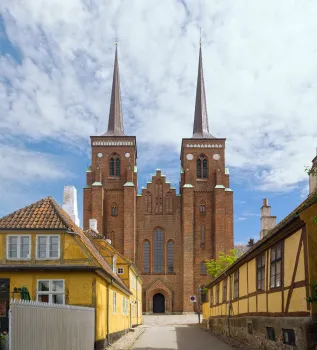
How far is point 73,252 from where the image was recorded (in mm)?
20094

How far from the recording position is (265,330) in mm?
16297

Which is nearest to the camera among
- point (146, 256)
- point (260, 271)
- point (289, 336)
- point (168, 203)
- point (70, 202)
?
point (289, 336)

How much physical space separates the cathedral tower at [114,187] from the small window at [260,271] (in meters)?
53.0

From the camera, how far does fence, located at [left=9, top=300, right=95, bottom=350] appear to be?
8.19 meters

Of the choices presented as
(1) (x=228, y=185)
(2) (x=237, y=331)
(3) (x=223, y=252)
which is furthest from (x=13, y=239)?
(1) (x=228, y=185)

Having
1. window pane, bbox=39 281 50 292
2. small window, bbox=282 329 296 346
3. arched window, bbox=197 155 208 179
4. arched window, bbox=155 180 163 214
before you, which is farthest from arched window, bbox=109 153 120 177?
small window, bbox=282 329 296 346

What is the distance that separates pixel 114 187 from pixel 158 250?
403 inches

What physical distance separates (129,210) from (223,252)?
13204mm

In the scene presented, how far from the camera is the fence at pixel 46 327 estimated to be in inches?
322

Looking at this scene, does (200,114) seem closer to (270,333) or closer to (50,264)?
(50,264)

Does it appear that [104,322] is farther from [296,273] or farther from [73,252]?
[296,273]

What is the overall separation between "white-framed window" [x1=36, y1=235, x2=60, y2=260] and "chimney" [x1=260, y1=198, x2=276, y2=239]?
99.1 ft

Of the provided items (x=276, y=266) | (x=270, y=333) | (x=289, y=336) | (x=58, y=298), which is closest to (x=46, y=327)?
(x=289, y=336)

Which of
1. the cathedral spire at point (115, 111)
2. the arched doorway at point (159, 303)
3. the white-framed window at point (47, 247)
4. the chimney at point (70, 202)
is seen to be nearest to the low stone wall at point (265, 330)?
the white-framed window at point (47, 247)
